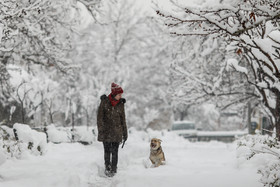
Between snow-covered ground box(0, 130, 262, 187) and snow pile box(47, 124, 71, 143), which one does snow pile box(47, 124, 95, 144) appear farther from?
snow-covered ground box(0, 130, 262, 187)

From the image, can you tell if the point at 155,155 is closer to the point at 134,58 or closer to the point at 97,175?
the point at 97,175

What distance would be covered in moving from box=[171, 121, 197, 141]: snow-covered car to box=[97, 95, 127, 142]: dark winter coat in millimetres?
17005

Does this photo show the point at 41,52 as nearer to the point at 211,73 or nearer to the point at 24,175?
the point at 24,175

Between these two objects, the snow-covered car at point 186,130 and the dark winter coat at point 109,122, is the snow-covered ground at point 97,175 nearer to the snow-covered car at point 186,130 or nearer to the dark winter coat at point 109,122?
the dark winter coat at point 109,122

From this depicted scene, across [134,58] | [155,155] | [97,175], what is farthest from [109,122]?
[134,58]

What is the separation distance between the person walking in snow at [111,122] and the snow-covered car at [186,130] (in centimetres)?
1689

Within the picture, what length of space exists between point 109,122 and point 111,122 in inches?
1.6

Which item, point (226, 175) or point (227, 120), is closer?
point (226, 175)

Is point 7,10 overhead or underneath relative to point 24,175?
overhead

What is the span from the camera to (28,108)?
13.2 m

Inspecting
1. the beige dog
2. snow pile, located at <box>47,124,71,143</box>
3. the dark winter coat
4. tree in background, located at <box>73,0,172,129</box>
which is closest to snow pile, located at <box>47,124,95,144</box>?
snow pile, located at <box>47,124,71,143</box>

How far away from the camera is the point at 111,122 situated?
6289 millimetres

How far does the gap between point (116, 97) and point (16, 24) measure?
298 cm

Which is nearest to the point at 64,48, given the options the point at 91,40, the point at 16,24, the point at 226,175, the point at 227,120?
the point at 16,24
